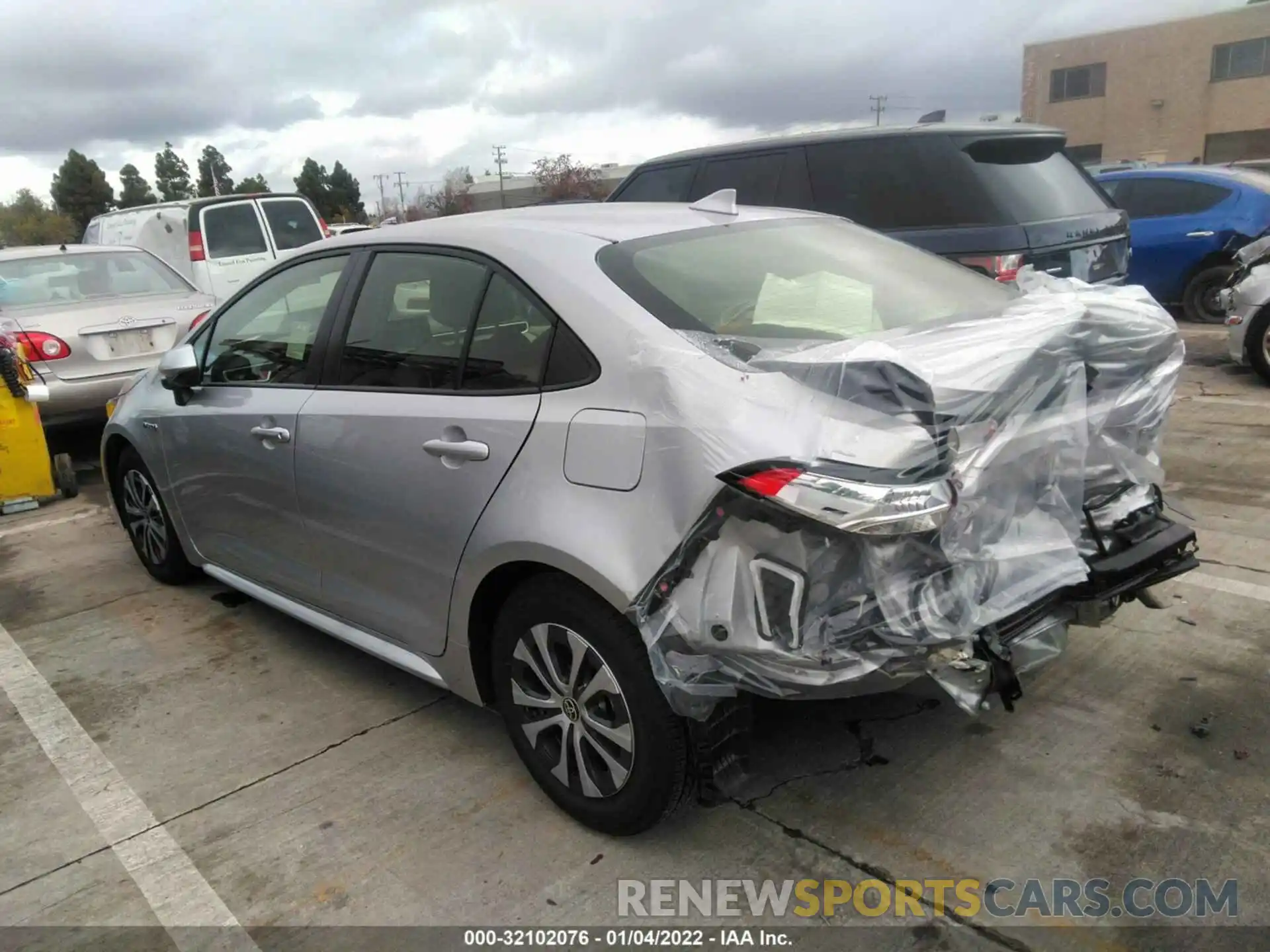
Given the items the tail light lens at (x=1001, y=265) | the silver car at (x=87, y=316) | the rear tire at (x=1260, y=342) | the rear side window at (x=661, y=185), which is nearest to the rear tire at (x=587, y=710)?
the tail light lens at (x=1001, y=265)

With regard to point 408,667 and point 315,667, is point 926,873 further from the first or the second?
point 315,667

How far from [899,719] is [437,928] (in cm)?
Answer: 158

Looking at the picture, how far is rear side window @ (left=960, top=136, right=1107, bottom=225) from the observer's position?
5.63 m

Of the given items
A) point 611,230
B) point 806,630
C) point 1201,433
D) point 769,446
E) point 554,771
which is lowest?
point 1201,433

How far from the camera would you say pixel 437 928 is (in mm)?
2461

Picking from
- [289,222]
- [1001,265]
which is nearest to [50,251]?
[289,222]

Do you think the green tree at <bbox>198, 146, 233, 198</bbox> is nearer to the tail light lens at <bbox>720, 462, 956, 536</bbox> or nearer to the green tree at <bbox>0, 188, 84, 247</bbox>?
the green tree at <bbox>0, 188, 84, 247</bbox>

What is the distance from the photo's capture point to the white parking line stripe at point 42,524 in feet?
19.8

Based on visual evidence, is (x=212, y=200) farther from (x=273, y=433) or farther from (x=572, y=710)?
(x=572, y=710)

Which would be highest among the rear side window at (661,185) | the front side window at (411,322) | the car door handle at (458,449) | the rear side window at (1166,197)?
the rear side window at (661,185)

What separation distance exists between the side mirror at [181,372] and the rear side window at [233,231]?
8.25 m

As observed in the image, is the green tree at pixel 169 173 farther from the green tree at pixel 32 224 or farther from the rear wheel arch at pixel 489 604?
the rear wheel arch at pixel 489 604

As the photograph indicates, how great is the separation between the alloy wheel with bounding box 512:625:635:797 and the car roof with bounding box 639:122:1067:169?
Result: 452cm

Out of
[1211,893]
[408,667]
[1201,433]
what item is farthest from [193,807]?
[1201,433]
